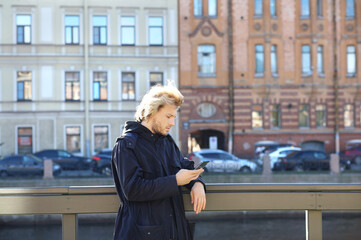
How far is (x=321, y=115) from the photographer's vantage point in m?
32.4

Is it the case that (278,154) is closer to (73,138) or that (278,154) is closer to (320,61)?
(320,61)

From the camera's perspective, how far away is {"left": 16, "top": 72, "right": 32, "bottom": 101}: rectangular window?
96.3 ft

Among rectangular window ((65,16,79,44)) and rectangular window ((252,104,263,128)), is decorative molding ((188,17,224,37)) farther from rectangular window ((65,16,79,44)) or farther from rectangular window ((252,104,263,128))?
rectangular window ((65,16,79,44))

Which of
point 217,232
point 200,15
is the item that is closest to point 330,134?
point 200,15

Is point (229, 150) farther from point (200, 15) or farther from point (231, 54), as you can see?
point (200, 15)

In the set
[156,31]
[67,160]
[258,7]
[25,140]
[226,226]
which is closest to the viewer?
[226,226]

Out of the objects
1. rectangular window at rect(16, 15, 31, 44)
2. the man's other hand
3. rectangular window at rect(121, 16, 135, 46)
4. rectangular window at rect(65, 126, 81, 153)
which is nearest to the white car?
rectangular window at rect(121, 16, 135, 46)

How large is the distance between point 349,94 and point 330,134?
3360 millimetres

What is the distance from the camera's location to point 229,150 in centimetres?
3073

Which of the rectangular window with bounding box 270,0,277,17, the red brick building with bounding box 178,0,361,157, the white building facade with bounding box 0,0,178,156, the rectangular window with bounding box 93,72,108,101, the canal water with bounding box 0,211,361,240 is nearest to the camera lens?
the canal water with bounding box 0,211,361,240

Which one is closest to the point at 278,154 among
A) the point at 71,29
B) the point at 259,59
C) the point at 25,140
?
the point at 259,59

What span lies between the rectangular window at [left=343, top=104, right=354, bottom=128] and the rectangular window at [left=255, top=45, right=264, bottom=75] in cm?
716

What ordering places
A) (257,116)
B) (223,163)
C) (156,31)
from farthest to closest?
(257,116)
(156,31)
(223,163)

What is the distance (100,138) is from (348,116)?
60.9 feet
